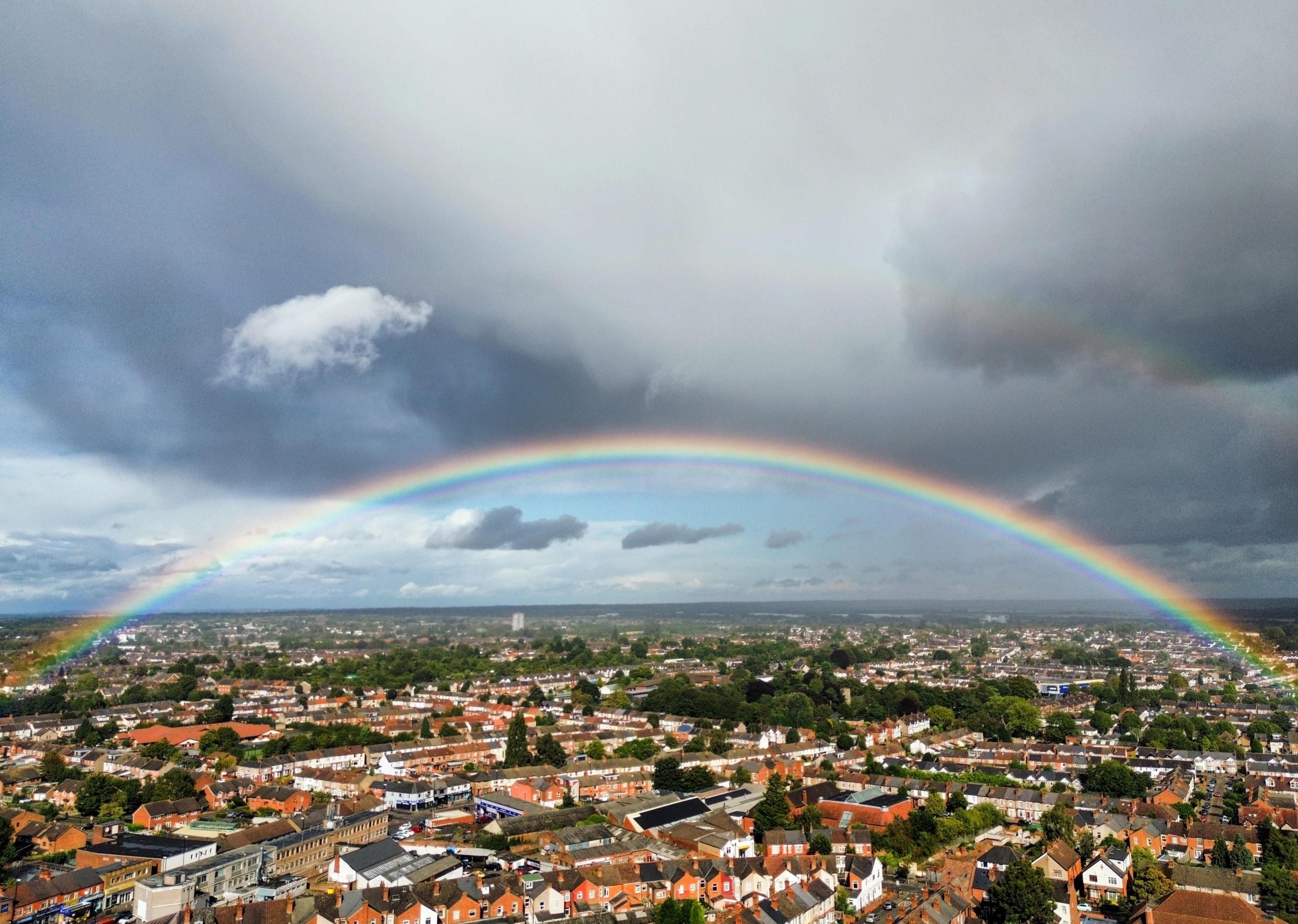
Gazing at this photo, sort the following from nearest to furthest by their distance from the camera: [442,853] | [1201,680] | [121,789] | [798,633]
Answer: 1. [442,853]
2. [121,789]
3. [1201,680]
4. [798,633]

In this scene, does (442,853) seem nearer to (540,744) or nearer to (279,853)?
(279,853)

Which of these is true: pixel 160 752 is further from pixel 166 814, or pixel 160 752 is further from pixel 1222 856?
pixel 1222 856

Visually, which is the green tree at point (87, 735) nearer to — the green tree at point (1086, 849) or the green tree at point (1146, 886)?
the green tree at point (1086, 849)

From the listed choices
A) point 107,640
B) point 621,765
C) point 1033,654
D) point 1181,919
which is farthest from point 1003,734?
point 107,640

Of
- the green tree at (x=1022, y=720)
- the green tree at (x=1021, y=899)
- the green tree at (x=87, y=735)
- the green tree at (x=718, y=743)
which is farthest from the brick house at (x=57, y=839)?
the green tree at (x=1022, y=720)

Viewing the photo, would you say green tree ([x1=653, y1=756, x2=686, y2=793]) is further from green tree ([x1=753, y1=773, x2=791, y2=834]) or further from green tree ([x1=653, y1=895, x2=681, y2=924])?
green tree ([x1=653, y1=895, x2=681, y2=924])

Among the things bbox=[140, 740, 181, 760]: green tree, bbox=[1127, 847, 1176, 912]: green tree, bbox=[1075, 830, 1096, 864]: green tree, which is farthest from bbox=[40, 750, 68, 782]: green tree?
bbox=[1127, 847, 1176, 912]: green tree
